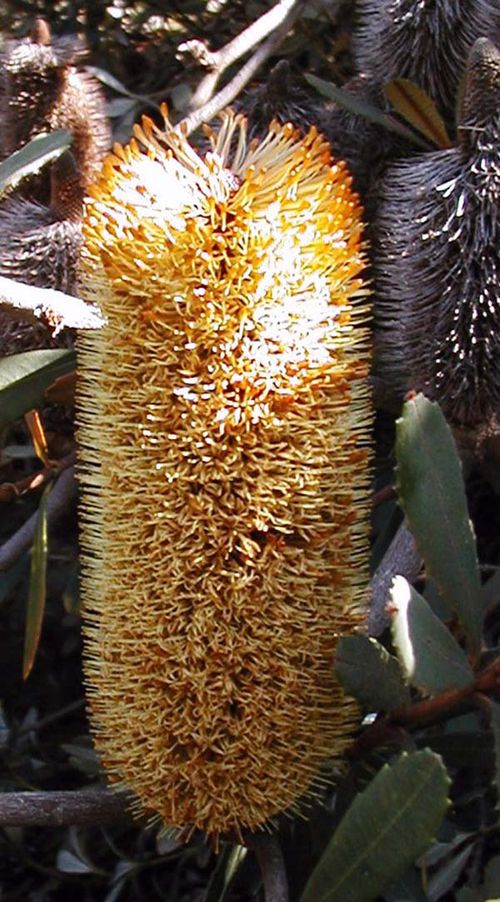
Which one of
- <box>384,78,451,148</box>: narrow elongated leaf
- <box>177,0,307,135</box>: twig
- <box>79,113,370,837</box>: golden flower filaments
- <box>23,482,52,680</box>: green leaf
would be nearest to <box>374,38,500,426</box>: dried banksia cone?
<box>384,78,451,148</box>: narrow elongated leaf

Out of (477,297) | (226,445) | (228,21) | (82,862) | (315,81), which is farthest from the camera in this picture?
(228,21)

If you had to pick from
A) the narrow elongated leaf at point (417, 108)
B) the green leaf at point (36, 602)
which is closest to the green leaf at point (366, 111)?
the narrow elongated leaf at point (417, 108)

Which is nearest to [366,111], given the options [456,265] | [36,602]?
[456,265]

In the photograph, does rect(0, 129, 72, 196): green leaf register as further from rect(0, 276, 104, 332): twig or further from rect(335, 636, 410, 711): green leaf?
rect(335, 636, 410, 711): green leaf

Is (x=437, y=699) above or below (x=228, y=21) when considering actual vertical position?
below

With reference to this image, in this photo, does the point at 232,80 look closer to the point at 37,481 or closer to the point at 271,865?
the point at 37,481

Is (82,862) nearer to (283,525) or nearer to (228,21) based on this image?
(283,525)

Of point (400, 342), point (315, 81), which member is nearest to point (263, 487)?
point (400, 342)
